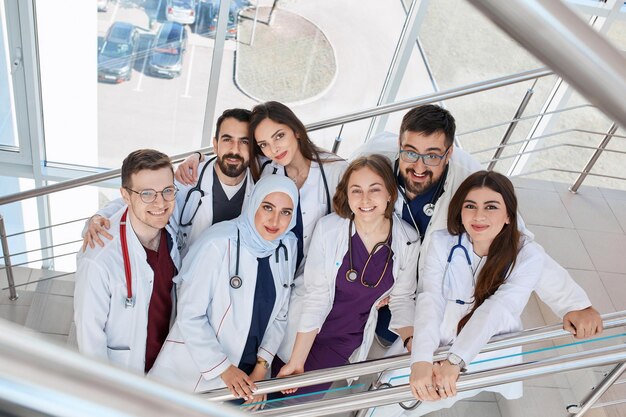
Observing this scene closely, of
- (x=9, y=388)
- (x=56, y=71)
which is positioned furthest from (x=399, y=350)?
(x=56, y=71)

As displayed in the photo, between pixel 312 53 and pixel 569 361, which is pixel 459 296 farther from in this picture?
pixel 312 53

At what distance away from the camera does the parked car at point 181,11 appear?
5.61 m

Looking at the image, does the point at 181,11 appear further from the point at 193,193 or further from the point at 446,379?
the point at 446,379

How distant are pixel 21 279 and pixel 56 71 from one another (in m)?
2.08

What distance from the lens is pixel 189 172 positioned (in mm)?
2988

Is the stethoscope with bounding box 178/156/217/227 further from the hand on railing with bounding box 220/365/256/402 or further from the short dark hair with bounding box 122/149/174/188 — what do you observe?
the hand on railing with bounding box 220/365/256/402

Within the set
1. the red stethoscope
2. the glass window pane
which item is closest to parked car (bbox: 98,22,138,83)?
the glass window pane

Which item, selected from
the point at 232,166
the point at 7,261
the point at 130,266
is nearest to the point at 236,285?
the point at 130,266

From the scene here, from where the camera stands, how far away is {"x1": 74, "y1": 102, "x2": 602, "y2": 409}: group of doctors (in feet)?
8.38

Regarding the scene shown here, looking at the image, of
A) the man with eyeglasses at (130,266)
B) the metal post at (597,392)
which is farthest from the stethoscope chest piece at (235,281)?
the metal post at (597,392)

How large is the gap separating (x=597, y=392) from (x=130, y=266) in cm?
185

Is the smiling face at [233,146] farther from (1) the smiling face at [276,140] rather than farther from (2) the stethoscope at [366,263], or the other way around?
(2) the stethoscope at [366,263]

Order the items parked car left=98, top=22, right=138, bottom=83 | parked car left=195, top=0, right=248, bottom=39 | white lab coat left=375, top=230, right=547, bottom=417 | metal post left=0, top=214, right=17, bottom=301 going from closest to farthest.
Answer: white lab coat left=375, top=230, right=547, bottom=417, metal post left=0, top=214, right=17, bottom=301, parked car left=195, top=0, right=248, bottom=39, parked car left=98, top=22, right=138, bottom=83

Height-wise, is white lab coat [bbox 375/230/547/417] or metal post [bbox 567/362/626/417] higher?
white lab coat [bbox 375/230/547/417]
